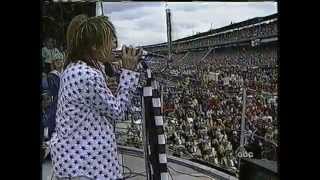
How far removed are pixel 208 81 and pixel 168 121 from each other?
0.88 feet

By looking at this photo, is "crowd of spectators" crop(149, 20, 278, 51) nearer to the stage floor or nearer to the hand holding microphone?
the hand holding microphone

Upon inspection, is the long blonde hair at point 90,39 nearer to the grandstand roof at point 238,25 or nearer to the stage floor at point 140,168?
the grandstand roof at point 238,25

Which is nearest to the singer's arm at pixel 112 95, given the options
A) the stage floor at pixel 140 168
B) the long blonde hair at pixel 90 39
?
the long blonde hair at pixel 90 39

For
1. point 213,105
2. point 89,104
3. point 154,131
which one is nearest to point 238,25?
point 213,105

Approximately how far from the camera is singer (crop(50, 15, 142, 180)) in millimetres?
2922

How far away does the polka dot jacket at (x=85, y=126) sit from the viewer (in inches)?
115

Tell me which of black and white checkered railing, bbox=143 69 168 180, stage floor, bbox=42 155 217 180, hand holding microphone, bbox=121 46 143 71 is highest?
hand holding microphone, bbox=121 46 143 71

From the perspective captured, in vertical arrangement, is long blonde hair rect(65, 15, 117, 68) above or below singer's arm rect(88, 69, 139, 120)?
above

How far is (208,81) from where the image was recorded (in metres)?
3.00

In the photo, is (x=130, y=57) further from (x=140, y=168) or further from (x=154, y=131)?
(x=140, y=168)

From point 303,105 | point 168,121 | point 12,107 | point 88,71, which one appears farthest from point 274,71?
point 12,107

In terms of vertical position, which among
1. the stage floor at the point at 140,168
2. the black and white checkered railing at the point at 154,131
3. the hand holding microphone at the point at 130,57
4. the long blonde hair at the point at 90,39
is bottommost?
the stage floor at the point at 140,168

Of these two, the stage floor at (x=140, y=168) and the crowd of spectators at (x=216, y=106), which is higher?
the crowd of spectators at (x=216, y=106)

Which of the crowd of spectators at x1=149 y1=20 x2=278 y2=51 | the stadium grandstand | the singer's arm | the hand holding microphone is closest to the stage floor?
the stadium grandstand
